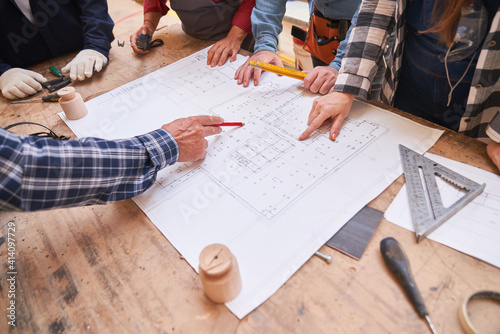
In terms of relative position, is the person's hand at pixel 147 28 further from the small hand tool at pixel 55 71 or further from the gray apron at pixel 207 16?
the small hand tool at pixel 55 71

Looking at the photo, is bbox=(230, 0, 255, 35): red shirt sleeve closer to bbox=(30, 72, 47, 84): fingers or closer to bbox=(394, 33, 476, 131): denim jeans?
bbox=(394, 33, 476, 131): denim jeans

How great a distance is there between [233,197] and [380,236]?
0.35 m

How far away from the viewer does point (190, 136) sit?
819 mm

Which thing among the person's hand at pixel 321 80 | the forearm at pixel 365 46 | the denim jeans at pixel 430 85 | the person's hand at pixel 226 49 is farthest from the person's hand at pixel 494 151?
the person's hand at pixel 226 49

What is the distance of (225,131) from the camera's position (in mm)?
936

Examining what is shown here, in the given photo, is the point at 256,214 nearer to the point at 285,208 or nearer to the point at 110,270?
the point at 285,208

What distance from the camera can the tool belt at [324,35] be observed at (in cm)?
126

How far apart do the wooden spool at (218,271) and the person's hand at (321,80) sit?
729 mm

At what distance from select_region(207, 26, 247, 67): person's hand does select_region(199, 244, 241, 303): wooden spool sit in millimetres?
976

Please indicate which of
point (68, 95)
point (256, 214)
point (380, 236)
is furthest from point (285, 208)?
point (68, 95)

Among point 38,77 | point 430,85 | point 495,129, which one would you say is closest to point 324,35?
point 430,85

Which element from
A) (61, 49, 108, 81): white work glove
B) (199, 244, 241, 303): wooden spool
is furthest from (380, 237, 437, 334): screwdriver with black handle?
(61, 49, 108, 81): white work glove

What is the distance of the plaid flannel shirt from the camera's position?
73 cm

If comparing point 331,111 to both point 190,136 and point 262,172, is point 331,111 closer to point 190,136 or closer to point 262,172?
point 262,172
